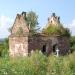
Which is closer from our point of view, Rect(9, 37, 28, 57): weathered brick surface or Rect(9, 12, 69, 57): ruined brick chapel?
Rect(9, 37, 28, 57): weathered brick surface

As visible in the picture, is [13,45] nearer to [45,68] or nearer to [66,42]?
[66,42]

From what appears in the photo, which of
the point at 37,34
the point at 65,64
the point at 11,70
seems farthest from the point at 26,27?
Answer: the point at 11,70

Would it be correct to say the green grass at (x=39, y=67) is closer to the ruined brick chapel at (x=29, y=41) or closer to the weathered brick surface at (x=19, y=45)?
the weathered brick surface at (x=19, y=45)

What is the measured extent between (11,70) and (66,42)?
74.8ft

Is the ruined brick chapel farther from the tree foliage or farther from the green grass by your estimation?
the green grass

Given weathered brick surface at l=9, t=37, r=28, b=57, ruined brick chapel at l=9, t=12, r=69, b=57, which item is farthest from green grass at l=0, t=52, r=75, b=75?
ruined brick chapel at l=9, t=12, r=69, b=57

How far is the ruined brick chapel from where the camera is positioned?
3348cm

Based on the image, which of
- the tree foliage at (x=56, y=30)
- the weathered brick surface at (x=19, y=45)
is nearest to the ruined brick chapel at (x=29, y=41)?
the weathered brick surface at (x=19, y=45)

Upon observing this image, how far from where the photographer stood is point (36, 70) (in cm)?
1532

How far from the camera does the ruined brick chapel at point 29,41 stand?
3348cm

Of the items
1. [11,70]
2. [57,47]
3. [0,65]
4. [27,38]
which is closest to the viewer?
[11,70]

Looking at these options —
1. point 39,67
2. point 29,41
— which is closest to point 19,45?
point 29,41

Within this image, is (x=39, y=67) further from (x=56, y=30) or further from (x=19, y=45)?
(x=56, y=30)

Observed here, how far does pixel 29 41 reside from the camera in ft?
110
